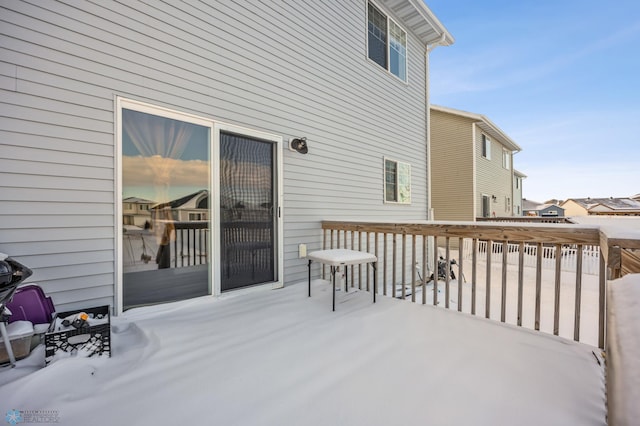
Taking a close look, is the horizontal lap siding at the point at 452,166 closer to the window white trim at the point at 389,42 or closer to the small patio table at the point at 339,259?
the window white trim at the point at 389,42

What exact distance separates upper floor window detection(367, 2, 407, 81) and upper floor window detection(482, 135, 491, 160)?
7768 mm

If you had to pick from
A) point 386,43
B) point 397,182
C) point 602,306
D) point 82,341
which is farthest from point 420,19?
point 82,341

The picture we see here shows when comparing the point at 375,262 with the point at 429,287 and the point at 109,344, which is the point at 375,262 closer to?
the point at 109,344

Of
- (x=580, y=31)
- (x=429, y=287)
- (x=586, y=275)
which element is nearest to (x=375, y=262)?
(x=429, y=287)

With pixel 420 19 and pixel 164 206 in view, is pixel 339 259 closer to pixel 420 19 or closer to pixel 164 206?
pixel 164 206

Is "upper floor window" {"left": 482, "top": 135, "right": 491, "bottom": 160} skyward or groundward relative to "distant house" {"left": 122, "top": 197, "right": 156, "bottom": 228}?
skyward

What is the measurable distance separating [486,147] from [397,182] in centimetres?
874

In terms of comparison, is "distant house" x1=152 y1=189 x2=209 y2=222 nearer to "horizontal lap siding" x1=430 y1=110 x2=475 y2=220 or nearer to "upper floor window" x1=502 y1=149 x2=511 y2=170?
"horizontal lap siding" x1=430 y1=110 x2=475 y2=220

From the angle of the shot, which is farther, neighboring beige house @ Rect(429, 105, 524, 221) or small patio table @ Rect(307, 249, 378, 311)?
neighboring beige house @ Rect(429, 105, 524, 221)

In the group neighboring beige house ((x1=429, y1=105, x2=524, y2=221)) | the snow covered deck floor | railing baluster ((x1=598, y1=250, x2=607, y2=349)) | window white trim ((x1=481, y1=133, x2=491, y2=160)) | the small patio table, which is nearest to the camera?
the snow covered deck floor

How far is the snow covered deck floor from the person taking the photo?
1.39 meters

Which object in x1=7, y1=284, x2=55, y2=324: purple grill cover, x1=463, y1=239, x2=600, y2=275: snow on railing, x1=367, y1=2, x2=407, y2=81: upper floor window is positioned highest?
x1=367, y1=2, x2=407, y2=81: upper floor window

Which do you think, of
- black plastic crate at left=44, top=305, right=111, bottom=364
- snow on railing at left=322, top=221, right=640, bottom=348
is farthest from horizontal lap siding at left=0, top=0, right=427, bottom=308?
snow on railing at left=322, top=221, right=640, bottom=348

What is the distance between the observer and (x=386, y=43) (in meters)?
5.75
